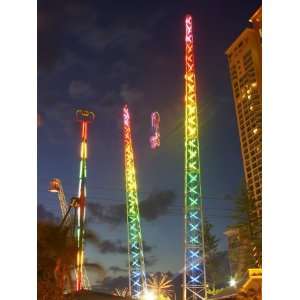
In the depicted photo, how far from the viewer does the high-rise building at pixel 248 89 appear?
4.39 m

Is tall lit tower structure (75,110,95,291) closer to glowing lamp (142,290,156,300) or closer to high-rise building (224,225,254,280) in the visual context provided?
glowing lamp (142,290,156,300)

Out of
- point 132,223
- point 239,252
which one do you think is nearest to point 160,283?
point 132,223

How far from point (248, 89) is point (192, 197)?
1.05 metres

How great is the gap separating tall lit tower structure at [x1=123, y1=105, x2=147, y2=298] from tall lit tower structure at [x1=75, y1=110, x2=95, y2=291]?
34cm

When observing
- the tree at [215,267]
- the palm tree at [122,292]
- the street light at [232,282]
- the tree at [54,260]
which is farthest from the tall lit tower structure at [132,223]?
the street light at [232,282]

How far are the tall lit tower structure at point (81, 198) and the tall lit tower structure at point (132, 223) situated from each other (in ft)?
1.13

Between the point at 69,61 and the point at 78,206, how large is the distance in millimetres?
1200

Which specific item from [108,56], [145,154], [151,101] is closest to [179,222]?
[145,154]

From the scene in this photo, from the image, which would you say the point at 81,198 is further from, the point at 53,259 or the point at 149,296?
the point at 149,296

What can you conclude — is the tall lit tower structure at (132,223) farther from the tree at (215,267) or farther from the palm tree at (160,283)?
the tree at (215,267)

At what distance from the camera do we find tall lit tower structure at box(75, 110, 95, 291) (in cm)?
416

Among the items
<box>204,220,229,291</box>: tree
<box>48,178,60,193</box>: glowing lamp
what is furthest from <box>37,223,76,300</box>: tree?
<box>204,220,229,291</box>: tree
